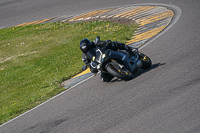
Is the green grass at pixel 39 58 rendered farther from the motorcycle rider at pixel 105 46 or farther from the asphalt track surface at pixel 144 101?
the motorcycle rider at pixel 105 46

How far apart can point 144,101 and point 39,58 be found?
23.1ft

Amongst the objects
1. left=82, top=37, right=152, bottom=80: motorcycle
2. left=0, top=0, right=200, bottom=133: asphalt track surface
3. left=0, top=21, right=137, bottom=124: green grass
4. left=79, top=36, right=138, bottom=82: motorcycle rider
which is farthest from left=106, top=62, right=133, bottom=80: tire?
left=0, top=21, right=137, bottom=124: green grass

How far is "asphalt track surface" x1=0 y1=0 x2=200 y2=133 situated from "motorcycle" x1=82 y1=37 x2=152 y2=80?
23cm

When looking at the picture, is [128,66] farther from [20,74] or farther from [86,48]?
[20,74]

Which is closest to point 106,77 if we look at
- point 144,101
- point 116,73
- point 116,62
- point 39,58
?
point 116,62

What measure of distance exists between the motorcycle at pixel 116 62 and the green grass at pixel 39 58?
197cm

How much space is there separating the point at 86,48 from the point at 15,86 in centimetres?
394

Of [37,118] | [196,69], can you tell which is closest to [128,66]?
[196,69]

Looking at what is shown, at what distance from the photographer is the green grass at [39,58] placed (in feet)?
33.3

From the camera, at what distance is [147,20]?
1332 cm

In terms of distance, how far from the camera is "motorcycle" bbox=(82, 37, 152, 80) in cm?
824

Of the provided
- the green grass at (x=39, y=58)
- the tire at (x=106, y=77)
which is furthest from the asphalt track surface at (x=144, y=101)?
the green grass at (x=39, y=58)

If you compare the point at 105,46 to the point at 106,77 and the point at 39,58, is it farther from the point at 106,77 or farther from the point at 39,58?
the point at 39,58

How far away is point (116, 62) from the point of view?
834 cm
